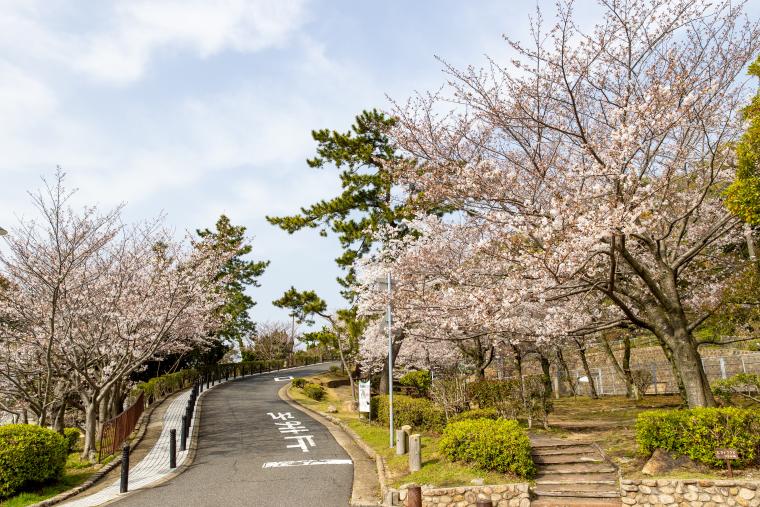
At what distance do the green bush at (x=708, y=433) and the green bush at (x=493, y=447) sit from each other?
95.2 inches

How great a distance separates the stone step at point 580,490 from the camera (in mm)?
8555

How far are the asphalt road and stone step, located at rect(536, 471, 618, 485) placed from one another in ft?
13.1

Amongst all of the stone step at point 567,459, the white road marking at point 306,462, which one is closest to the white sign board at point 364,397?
the white road marking at point 306,462

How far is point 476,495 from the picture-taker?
8641 millimetres

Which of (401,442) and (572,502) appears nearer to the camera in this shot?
(572,502)

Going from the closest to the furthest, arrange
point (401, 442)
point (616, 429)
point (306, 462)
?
point (401, 442)
point (306, 462)
point (616, 429)

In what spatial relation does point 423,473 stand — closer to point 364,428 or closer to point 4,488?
point 364,428

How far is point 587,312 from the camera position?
1438 centimetres

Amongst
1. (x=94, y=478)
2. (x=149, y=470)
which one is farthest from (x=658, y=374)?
(x=94, y=478)

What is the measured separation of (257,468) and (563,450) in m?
7.42

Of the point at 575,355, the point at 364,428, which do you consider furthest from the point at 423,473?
the point at 575,355

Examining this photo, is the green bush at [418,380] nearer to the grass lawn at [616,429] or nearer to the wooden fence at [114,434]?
the grass lawn at [616,429]

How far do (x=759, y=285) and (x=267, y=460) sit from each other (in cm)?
1277

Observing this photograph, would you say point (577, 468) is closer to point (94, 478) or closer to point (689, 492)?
point (689, 492)
